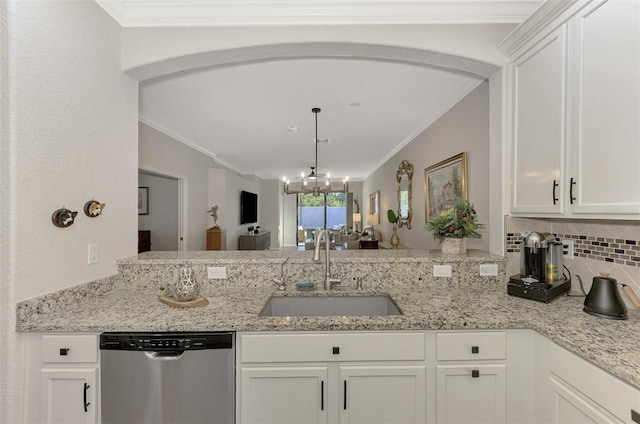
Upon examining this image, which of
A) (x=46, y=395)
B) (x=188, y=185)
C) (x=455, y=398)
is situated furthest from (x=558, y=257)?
(x=188, y=185)

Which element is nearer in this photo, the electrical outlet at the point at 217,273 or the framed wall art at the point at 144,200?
the electrical outlet at the point at 217,273

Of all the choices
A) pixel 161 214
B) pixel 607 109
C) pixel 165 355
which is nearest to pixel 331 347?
pixel 165 355

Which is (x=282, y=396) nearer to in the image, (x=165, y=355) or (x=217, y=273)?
(x=165, y=355)

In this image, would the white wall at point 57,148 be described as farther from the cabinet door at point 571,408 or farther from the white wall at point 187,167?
the cabinet door at point 571,408

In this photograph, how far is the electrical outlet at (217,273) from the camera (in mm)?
1971

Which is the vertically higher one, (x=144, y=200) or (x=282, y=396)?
(x=144, y=200)

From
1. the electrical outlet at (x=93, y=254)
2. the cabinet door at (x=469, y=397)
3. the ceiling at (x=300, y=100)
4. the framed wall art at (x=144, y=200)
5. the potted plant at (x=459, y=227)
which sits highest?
→ the ceiling at (x=300, y=100)

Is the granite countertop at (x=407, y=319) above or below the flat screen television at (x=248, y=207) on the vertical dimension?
below

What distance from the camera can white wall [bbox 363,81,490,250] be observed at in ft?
8.21

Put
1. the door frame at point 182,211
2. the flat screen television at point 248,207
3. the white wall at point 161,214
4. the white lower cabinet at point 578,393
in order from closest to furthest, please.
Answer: the white lower cabinet at point 578,393, the door frame at point 182,211, the white wall at point 161,214, the flat screen television at point 248,207

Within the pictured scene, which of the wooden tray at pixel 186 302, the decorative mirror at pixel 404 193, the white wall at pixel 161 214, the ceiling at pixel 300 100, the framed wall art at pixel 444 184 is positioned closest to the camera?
the wooden tray at pixel 186 302

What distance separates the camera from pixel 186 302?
1638mm

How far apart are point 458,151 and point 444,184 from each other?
0.40m

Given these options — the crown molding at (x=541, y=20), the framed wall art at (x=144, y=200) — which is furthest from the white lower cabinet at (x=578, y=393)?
the framed wall art at (x=144, y=200)
